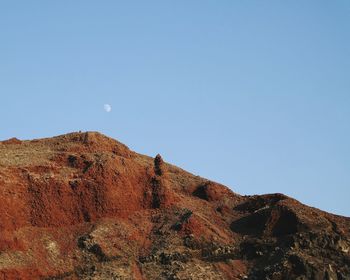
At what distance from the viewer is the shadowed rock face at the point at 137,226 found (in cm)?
5034

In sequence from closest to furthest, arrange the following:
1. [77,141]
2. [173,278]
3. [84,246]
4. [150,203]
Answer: [173,278]
[84,246]
[150,203]
[77,141]

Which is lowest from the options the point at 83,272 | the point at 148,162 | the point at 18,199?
the point at 83,272

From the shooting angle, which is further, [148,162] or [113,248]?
[148,162]

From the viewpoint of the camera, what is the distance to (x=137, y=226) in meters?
57.4

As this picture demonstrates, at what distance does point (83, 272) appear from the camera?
49.9m

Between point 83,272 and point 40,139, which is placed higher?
point 40,139

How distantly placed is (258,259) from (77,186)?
1679cm

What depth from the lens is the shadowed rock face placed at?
5034cm

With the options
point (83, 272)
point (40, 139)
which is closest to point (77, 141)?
point (40, 139)

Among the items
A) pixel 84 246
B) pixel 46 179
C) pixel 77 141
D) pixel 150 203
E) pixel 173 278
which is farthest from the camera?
pixel 77 141

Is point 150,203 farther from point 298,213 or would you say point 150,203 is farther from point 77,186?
point 298,213

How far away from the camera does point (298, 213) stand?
58.4 m

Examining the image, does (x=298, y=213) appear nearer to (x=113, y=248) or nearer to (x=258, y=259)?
(x=258, y=259)

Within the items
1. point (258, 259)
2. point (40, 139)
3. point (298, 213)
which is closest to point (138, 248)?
point (258, 259)
